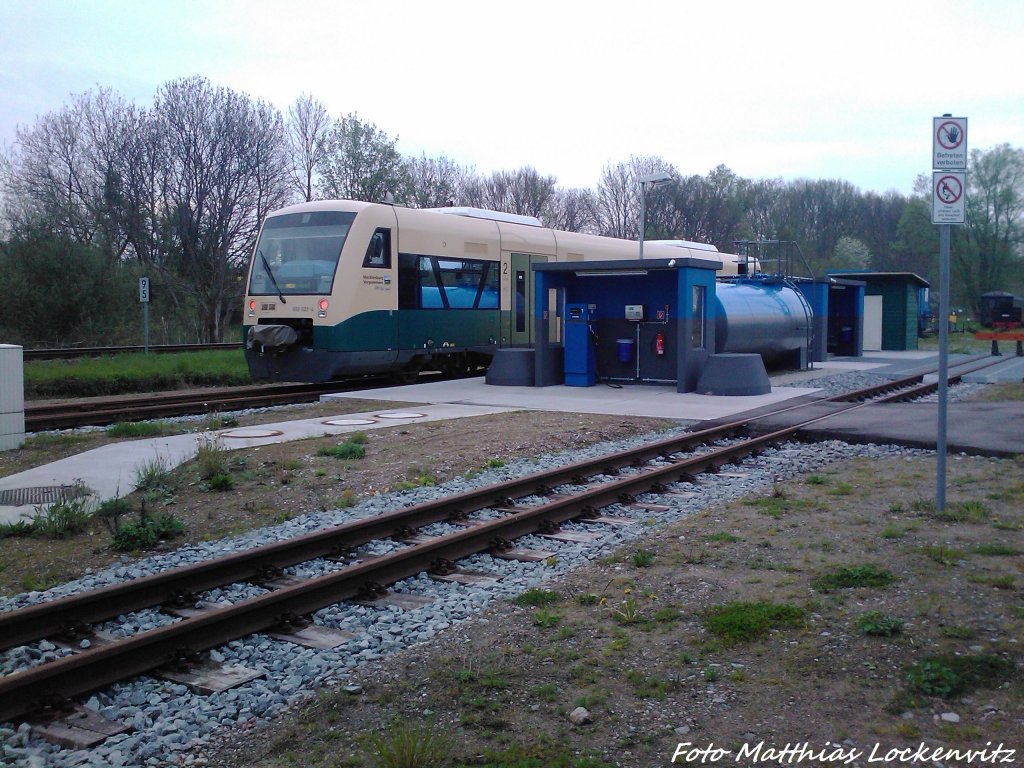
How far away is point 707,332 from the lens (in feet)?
66.6

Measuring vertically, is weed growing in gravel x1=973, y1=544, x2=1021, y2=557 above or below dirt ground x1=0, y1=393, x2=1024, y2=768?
above

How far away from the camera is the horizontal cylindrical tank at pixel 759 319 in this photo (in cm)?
2203

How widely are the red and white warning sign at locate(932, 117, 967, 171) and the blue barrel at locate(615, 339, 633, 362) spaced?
1303 centimetres

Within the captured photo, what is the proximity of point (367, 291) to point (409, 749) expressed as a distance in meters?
15.7

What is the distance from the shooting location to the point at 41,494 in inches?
369

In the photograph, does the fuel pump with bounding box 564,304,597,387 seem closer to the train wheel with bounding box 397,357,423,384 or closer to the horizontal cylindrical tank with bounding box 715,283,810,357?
the horizontal cylindrical tank with bounding box 715,283,810,357

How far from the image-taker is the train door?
23.8 metres

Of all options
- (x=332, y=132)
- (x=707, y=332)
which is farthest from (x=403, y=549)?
(x=332, y=132)

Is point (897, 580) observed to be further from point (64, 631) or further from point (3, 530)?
point (3, 530)

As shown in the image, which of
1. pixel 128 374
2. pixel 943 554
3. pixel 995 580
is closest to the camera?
pixel 995 580

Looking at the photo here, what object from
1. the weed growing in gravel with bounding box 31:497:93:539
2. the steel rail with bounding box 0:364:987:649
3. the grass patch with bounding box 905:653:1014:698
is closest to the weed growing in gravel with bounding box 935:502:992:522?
the grass patch with bounding box 905:653:1014:698

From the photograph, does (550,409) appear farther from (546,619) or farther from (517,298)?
(546,619)

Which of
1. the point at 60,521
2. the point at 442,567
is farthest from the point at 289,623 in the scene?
the point at 60,521

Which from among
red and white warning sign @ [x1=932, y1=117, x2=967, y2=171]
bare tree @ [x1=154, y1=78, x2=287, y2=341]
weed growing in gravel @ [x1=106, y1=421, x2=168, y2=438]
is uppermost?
bare tree @ [x1=154, y1=78, x2=287, y2=341]
